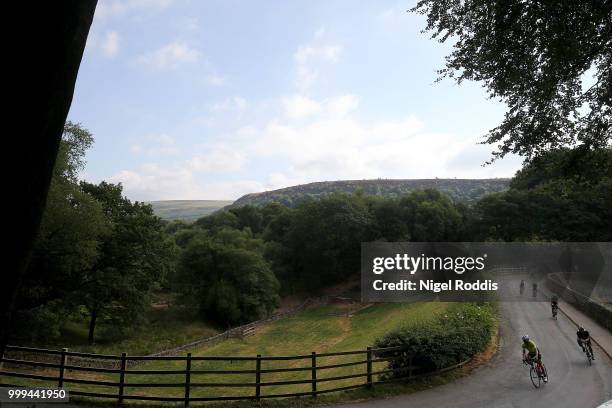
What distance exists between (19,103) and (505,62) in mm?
8339

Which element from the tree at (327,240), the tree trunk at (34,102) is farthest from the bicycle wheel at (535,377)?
the tree at (327,240)

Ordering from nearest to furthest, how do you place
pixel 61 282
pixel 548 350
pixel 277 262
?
pixel 548 350 → pixel 61 282 → pixel 277 262

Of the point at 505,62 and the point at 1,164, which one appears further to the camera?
the point at 505,62

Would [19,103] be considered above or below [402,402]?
above

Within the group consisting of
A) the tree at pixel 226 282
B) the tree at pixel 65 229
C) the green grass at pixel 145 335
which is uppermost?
the tree at pixel 65 229

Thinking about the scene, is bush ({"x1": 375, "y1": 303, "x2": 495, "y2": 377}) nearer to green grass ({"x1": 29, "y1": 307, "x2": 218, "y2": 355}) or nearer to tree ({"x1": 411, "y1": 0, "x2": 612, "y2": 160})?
tree ({"x1": 411, "y1": 0, "x2": 612, "y2": 160})

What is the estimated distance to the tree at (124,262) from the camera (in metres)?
26.5

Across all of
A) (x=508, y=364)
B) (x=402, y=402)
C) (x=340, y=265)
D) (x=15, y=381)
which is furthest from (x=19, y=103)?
(x=340, y=265)

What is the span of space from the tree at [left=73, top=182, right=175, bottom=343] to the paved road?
21084mm

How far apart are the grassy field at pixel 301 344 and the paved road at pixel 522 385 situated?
13.2 ft

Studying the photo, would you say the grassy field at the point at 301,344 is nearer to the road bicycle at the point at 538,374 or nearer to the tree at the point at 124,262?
the road bicycle at the point at 538,374

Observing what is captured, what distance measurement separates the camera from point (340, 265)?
65312 mm

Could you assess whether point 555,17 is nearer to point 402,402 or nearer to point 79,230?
point 402,402

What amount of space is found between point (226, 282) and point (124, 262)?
2045 centimetres
